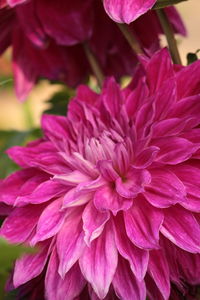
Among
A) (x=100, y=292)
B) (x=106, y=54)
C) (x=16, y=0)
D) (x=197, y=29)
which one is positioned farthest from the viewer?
→ (x=197, y=29)

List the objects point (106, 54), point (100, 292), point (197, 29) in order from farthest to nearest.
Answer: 1. point (197, 29)
2. point (106, 54)
3. point (100, 292)

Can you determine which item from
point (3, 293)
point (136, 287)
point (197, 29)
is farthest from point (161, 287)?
point (197, 29)

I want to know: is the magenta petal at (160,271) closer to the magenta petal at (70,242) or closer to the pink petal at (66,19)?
the magenta petal at (70,242)

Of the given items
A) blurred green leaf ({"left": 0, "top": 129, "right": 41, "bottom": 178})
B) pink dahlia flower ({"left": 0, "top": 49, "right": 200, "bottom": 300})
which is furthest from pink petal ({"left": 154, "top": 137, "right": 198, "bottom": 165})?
blurred green leaf ({"left": 0, "top": 129, "right": 41, "bottom": 178})

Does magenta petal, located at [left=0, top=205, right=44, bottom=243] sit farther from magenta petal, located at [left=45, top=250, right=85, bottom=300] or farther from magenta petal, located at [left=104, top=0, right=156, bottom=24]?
magenta petal, located at [left=104, top=0, right=156, bottom=24]

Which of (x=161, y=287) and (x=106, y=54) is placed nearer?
(x=161, y=287)

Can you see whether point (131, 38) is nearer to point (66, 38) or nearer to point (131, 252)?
point (66, 38)

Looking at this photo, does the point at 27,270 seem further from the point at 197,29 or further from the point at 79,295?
the point at 197,29
